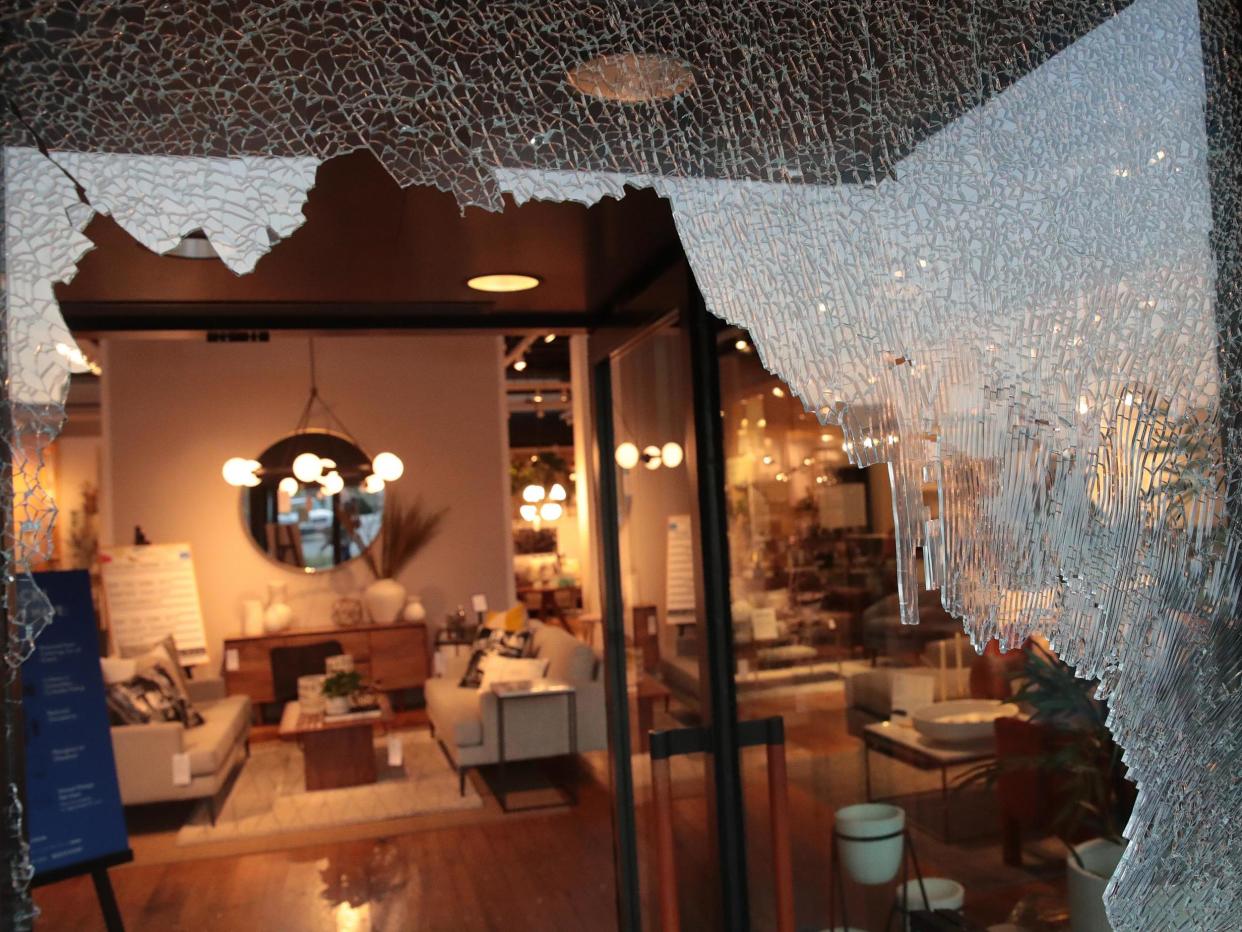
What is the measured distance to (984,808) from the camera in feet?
8.00

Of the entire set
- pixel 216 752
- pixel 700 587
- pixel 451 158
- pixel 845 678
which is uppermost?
pixel 451 158

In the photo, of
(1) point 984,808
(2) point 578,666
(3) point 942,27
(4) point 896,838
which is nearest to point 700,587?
(4) point 896,838

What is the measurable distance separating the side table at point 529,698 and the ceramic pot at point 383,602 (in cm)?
219

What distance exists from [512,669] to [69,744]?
304 centimetres

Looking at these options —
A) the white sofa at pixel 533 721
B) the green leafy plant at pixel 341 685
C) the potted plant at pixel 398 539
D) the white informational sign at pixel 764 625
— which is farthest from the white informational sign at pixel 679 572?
the potted plant at pixel 398 539

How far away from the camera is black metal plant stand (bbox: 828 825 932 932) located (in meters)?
2.35

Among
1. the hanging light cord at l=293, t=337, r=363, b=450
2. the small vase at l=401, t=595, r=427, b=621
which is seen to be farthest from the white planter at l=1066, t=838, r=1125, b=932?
the hanging light cord at l=293, t=337, r=363, b=450

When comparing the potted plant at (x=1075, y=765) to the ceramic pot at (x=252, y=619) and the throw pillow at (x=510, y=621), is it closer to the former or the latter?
the throw pillow at (x=510, y=621)

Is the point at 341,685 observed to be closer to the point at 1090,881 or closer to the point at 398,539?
the point at 398,539

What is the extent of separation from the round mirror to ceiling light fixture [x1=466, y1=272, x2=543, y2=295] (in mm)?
4847

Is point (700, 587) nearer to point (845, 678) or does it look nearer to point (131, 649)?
point (845, 678)

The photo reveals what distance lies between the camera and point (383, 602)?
729 centimetres

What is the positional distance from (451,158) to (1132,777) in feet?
3.63

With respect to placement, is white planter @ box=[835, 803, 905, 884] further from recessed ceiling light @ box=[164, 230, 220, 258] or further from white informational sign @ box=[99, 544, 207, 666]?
white informational sign @ box=[99, 544, 207, 666]
